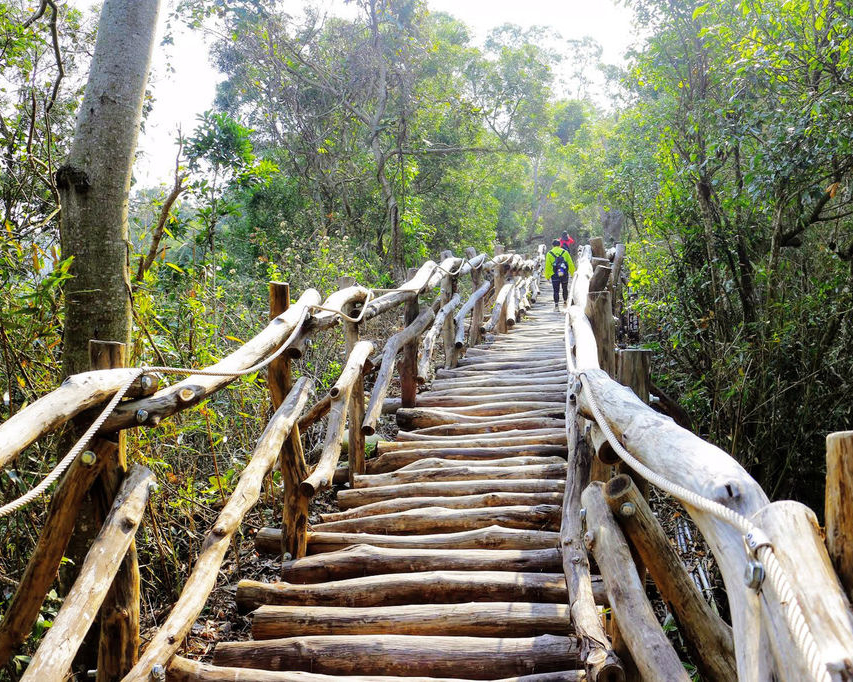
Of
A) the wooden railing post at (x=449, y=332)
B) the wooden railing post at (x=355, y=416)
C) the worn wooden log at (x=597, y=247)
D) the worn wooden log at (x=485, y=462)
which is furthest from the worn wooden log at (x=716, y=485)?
the worn wooden log at (x=597, y=247)

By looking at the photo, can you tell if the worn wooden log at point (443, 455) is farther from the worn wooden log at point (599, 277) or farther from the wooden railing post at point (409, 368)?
the worn wooden log at point (599, 277)

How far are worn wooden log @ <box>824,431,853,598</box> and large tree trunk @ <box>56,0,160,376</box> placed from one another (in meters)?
2.53

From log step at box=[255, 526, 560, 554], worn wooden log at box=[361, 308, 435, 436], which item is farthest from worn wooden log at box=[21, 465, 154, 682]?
worn wooden log at box=[361, 308, 435, 436]

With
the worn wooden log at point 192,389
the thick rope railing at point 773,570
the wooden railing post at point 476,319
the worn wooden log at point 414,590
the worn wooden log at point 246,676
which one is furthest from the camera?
the wooden railing post at point 476,319

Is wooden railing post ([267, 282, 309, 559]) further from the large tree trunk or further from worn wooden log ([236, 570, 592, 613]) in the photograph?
the large tree trunk

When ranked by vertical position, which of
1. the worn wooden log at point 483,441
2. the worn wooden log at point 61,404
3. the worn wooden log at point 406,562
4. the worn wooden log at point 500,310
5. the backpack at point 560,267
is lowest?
the worn wooden log at point 406,562

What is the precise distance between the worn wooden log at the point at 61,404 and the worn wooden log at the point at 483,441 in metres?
2.80

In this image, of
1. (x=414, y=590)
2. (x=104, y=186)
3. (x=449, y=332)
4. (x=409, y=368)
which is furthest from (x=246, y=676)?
(x=449, y=332)

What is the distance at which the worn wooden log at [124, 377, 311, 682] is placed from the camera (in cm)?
190

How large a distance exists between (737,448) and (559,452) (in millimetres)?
1752

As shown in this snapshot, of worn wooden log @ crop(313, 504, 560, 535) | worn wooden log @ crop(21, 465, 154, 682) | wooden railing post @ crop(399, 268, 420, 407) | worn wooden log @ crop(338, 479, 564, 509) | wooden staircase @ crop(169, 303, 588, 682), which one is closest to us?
worn wooden log @ crop(21, 465, 154, 682)

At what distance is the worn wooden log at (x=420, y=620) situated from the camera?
252 centimetres

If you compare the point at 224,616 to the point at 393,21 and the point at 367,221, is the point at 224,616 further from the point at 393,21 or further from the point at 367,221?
the point at 393,21

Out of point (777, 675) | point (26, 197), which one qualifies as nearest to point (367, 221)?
point (26, 197)
